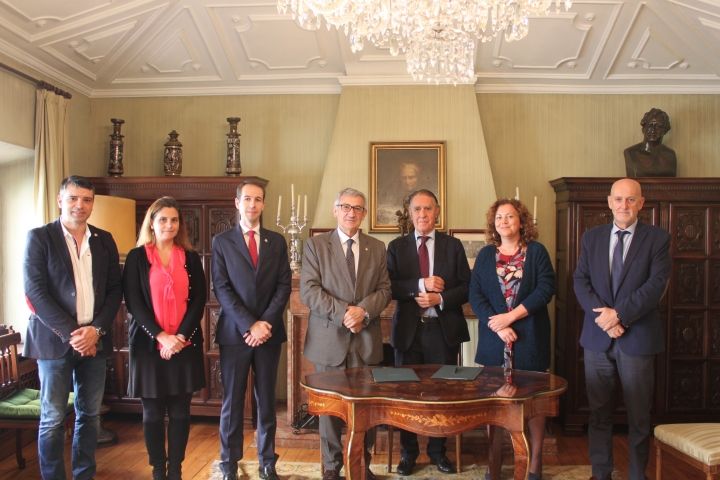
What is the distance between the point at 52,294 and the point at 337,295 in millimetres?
1393

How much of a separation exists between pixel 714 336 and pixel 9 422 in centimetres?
471

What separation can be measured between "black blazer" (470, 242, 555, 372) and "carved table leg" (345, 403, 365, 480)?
103cm

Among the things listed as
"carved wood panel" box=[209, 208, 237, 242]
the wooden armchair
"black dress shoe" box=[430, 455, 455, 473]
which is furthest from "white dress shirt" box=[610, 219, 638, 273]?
the wooden armchair

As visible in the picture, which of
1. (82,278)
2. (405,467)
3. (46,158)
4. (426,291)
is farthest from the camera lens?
(46,158)

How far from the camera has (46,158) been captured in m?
4.16

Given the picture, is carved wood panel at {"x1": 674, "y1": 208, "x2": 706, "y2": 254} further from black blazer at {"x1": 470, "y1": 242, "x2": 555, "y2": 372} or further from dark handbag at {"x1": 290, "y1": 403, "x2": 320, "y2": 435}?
dark handbag at {"x1": 290, "y1": 403, "x2": 320, "y2": 435}

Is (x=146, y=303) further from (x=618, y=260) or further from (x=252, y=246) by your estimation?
(x=618, y=260)

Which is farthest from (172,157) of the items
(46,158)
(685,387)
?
(685,387)

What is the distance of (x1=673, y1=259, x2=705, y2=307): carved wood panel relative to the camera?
4.49 m

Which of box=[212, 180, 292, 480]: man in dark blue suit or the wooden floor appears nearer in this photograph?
box=[212, 180, 292, 480]: man in dark blue suit

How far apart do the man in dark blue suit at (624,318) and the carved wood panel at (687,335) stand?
4.99 feet

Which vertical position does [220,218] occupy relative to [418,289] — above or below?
above

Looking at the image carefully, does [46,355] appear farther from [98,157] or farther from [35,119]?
[98,157]

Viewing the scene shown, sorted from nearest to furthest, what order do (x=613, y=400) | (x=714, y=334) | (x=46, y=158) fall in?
(x=613, y=400) → (x=46, y=158) → (x=714, y=334)
